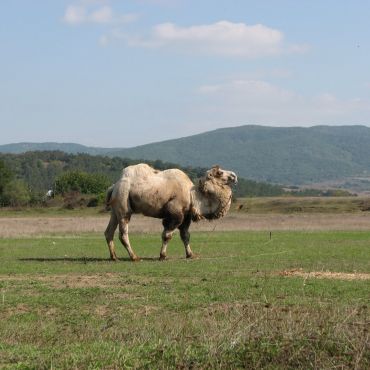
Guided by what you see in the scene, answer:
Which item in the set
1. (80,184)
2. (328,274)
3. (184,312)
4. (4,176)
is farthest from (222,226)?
(4,176)

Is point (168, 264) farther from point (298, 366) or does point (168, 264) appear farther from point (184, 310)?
point (298, 366)

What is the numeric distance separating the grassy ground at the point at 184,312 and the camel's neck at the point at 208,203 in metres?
1.42

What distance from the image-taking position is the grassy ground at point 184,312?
892 centimetres

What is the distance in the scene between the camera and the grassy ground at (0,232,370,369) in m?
8.92

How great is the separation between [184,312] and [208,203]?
11.2 metres

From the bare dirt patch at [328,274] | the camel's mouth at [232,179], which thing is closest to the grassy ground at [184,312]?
the bare dirt patch at [328,274]

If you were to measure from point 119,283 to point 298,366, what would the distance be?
8597mm

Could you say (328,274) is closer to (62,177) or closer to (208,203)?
(208,203)

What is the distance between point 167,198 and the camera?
23.5m

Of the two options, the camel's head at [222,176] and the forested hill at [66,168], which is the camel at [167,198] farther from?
the forested hill at [66,168]

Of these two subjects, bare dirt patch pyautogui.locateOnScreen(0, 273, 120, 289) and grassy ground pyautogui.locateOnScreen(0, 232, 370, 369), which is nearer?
grassy ground pyautogui.locateOnScreen(0, 232, 370, 369)

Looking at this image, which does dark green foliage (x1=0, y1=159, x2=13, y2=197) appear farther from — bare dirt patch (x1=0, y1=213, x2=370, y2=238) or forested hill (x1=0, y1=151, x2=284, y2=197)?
forested hill (x1=0, y1=151, x2=284, y2=197)

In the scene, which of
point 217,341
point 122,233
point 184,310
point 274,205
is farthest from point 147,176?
point 274,205

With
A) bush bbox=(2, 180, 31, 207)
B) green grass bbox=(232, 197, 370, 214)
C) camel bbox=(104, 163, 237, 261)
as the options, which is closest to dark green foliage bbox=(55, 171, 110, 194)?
bush bbox=(2, 180, 31, 207)
